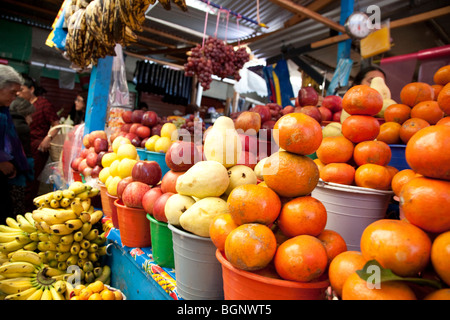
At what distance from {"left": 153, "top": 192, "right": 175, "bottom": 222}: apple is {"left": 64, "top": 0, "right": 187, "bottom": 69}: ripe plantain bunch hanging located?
1.50 meters

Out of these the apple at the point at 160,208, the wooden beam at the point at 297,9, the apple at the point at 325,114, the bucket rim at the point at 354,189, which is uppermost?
the wooden beam at the point at 297,9

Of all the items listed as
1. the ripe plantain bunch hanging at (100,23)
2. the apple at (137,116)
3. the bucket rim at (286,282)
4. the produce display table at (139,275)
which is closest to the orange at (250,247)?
the bucket rim at (286,282)

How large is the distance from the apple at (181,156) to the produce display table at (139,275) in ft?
1.87

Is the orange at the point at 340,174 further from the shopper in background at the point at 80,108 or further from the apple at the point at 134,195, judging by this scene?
the shopper in background at the point at 80,108

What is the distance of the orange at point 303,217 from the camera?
0.88 metres

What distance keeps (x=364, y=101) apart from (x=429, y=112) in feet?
1.47

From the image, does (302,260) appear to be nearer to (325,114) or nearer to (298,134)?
(298,134)

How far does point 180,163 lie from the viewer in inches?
60.9

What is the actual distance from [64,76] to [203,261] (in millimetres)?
11002

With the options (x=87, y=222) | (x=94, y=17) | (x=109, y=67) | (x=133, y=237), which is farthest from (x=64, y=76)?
(x=133, y=237)

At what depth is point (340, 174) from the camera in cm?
136

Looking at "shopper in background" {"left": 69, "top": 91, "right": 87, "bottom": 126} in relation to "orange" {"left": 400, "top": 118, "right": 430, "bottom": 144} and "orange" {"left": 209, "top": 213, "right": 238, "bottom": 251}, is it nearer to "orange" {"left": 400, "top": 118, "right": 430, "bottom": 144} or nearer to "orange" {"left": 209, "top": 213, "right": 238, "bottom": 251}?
"orange" {"left": 209, "top": 213, "right": 238, "bottom": 251}

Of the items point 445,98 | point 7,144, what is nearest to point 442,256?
point 445,98
